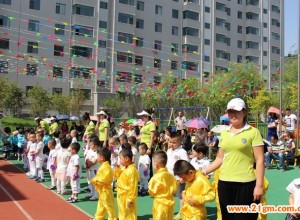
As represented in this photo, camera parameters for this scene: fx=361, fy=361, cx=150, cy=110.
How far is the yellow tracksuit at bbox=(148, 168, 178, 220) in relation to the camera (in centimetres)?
513

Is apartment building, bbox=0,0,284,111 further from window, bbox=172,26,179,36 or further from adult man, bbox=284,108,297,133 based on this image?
adult man, bbox=284,108,297,133

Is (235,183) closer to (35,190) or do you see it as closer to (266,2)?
(35,190)

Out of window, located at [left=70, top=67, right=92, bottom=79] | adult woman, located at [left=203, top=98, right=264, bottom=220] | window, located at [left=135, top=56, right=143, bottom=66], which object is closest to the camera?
adult woman, located at [left=203, top=98, right=264, bottom=220]

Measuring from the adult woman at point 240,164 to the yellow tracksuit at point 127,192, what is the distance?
2.04 m

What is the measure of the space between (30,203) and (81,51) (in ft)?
113

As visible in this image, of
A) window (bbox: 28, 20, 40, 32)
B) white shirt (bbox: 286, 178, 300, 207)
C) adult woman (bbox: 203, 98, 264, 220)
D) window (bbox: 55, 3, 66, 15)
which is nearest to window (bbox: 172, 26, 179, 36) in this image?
window (bbox: 55, 3, 66, 15)

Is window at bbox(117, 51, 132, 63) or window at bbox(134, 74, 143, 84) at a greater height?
window at bbox(117, 51, 132, 63)

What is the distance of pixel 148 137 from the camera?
912 centimetres

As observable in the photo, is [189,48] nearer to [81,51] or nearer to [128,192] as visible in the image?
[81,51]

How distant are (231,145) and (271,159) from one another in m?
9.86

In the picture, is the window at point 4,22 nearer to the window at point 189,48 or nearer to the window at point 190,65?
the window at point 190,65

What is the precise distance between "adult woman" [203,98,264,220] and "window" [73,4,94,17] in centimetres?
4055

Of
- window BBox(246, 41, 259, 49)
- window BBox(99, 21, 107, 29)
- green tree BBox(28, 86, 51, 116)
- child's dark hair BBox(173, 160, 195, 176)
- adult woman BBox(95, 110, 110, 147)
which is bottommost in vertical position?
child's dark hair BBox(173, 160, 195, 176)

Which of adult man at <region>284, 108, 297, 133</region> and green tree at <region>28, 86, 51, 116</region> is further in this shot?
green tree at <region>28, 86, 51, 116</region>
